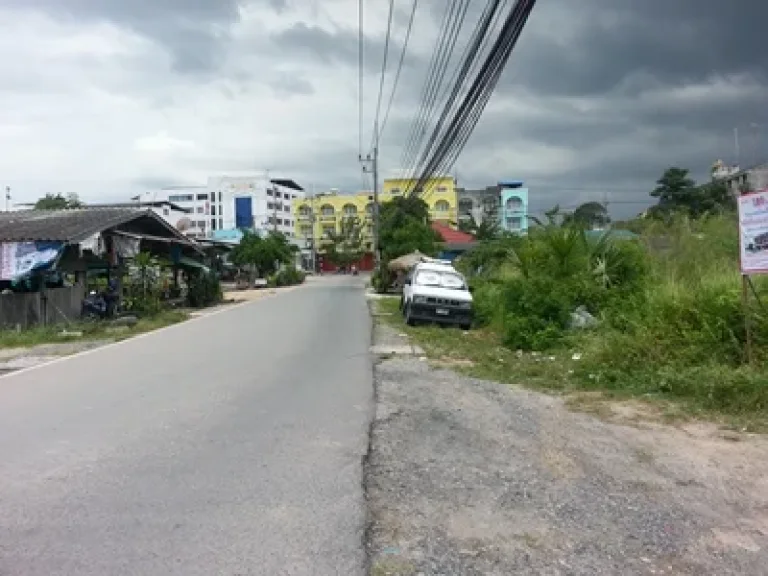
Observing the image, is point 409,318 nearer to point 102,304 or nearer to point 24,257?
point 102,304

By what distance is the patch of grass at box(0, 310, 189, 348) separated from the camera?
1831 centimetres

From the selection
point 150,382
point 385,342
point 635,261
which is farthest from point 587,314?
point 150,382

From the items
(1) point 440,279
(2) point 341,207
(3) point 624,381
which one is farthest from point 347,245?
(3) point 624,381

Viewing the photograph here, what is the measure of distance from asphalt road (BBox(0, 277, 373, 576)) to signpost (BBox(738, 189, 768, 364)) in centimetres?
504

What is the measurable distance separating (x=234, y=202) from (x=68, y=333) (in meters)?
108

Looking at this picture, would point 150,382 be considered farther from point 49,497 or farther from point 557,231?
point 557,231

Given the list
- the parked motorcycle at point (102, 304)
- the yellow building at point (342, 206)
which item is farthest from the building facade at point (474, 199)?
the parked motorcycle at point (102, 304)

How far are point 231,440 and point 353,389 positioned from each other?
3.17 meters

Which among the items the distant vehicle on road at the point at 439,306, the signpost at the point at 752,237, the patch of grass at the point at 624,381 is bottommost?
the patch of grass at the point at 624,381

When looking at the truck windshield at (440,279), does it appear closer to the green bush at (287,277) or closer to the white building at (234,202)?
the green bush at (287,277)

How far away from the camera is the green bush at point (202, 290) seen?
34.7m

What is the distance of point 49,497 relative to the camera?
532 cm

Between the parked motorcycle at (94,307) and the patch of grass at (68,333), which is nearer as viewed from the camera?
the patch of grass at (68,333)

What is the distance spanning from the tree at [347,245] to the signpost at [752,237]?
321ft
